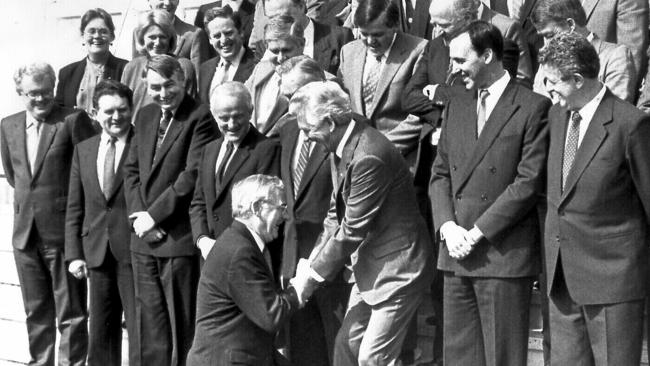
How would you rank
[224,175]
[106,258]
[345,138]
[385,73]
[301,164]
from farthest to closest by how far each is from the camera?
[106,258] < [385,73] < [224,175] < [301,164] < [345,138]

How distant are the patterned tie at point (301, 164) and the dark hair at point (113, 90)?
146cm

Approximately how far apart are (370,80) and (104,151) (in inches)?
69.9

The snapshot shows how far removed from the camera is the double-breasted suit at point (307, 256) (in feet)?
24.1

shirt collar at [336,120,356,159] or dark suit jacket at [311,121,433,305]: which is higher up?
shirt collar at [336,120,356,159]

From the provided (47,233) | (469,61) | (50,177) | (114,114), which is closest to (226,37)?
(114,114)

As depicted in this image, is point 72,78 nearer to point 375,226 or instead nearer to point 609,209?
point 375,226

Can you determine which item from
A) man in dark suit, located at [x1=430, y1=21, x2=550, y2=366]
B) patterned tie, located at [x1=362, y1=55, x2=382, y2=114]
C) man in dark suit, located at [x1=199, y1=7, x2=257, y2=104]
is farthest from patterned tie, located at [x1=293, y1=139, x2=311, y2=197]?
man in dark suit, located at [x1=199, y1=7, x2=257, y2=104]

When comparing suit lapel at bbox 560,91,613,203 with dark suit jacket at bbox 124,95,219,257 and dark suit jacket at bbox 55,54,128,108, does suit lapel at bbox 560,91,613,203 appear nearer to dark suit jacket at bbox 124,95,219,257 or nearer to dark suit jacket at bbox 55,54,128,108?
dark suit jacket at bbox 124,95,219,257

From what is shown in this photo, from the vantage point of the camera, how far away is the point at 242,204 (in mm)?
6363

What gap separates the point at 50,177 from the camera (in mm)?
8953

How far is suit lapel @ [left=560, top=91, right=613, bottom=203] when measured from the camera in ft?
20.8

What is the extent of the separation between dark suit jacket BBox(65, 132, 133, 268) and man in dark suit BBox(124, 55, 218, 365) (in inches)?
7.4

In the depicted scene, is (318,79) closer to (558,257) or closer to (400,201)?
(400,201)

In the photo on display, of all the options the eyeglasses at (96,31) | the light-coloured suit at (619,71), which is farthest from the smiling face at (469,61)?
the eyeglasses at (96,31)
